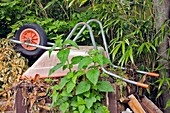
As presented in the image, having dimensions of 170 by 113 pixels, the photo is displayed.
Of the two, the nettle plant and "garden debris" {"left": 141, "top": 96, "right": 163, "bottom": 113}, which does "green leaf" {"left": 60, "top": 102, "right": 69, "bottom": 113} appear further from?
"garden debris" {"left": 141, "top": 96, "right": 163, "bottom": 113}

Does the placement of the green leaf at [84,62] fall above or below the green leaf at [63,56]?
below

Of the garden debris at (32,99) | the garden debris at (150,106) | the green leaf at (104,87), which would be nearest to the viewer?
the green leaf at (104,87)

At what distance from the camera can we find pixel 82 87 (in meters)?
1.83

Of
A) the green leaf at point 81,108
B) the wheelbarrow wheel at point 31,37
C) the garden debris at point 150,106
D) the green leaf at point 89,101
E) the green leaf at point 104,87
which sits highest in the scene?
the wheelbarrow wheel at point 31,37

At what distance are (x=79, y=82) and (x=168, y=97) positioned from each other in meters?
1.22

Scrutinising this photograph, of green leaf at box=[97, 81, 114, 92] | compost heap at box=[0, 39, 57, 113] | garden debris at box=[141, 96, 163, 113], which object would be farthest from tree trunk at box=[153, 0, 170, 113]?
compost heap at box=[0, 39, 57, 113]

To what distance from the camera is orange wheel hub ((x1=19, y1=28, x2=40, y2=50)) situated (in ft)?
8.81

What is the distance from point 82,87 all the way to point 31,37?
3.86 feet

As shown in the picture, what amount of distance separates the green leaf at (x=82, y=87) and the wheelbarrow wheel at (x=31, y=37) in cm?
100

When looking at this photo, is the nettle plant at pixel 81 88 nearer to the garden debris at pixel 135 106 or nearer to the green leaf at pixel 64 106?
the green leaf at pixel 64 106

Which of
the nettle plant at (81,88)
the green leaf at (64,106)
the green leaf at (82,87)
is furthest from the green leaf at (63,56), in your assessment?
the green leaf at (64,106)

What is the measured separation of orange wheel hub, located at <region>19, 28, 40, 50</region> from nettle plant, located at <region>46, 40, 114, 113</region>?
0.88 m

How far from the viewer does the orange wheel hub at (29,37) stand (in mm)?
2687

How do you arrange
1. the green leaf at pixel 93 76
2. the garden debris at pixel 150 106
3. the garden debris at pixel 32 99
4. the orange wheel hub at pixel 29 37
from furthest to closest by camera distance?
the orange wheel hub at pixel 29 37
the garden debris at pixel 150 106
the garden debris at pixel 32 99
the green leaf at pixel 93 76
